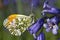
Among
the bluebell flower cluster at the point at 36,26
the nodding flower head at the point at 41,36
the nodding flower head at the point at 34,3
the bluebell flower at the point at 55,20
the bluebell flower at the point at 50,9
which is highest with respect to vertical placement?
the nodding flower head at the point at 34,3

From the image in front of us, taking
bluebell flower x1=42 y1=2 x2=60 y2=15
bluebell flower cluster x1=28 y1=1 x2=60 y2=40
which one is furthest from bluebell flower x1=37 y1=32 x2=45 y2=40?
bluebell flower x1=42 y1=2 x2=60 y2=15

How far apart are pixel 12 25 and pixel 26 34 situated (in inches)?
3.2

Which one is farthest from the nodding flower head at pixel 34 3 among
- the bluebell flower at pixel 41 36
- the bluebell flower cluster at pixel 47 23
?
the bluebell flower at pixel 41 36

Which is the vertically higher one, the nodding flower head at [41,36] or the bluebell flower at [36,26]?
the bluebell flower at [36,26]

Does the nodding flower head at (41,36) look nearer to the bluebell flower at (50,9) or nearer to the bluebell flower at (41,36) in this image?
the bluebell flower at (41,36)

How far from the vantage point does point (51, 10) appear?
94cm

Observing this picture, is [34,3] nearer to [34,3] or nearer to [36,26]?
[34,3]

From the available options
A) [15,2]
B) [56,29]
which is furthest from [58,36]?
[15,2]

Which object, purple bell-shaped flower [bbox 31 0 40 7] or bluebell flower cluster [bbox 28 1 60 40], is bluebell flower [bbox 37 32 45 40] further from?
purple bell-shaped flower [bbox 31 0 40 7]

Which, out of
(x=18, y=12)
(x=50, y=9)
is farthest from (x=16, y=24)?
(x=50, y=9)

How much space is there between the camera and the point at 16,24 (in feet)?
3.25

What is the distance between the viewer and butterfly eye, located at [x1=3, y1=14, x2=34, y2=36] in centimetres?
98

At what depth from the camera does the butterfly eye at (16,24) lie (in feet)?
3.23

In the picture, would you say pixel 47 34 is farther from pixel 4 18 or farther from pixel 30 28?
pixel 4 18
